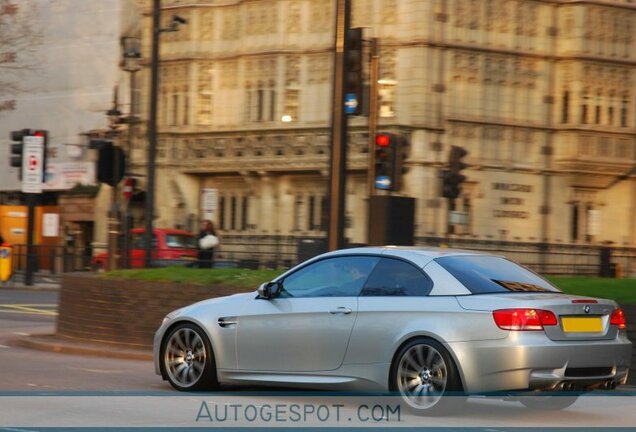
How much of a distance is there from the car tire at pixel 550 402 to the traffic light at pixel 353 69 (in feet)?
20.3

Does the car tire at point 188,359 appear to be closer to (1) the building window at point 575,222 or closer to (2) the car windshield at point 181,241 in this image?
(2) the car windshield at point 181,241

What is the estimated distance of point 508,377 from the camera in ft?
37.4

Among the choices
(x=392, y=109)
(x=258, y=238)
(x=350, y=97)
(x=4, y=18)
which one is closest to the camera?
(x=350, y=97)

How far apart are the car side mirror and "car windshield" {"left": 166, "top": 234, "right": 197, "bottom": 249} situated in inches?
1093

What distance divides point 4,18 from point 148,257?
2677 cm

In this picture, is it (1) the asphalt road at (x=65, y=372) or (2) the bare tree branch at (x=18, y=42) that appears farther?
(2) the bare tree branch at (x=18, y=42)

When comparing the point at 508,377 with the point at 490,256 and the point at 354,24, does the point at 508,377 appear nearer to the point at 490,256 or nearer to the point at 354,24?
the point at 490,256

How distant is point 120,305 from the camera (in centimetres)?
1869

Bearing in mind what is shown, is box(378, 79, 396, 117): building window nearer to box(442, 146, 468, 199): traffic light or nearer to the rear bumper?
box(442, 146, 468, 199): traffic light

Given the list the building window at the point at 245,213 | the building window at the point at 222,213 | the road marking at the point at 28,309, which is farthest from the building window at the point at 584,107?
the road marking at the point at 28,309

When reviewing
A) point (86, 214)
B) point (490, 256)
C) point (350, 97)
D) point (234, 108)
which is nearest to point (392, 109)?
point (234, 108)

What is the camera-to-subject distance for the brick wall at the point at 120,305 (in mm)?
18094

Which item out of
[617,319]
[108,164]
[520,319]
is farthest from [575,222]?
[520,319]

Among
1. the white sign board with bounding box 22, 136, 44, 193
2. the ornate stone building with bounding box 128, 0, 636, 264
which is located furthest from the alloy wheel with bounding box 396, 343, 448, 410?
the ornate stone building with bounding box 128, 0, 636, 264
